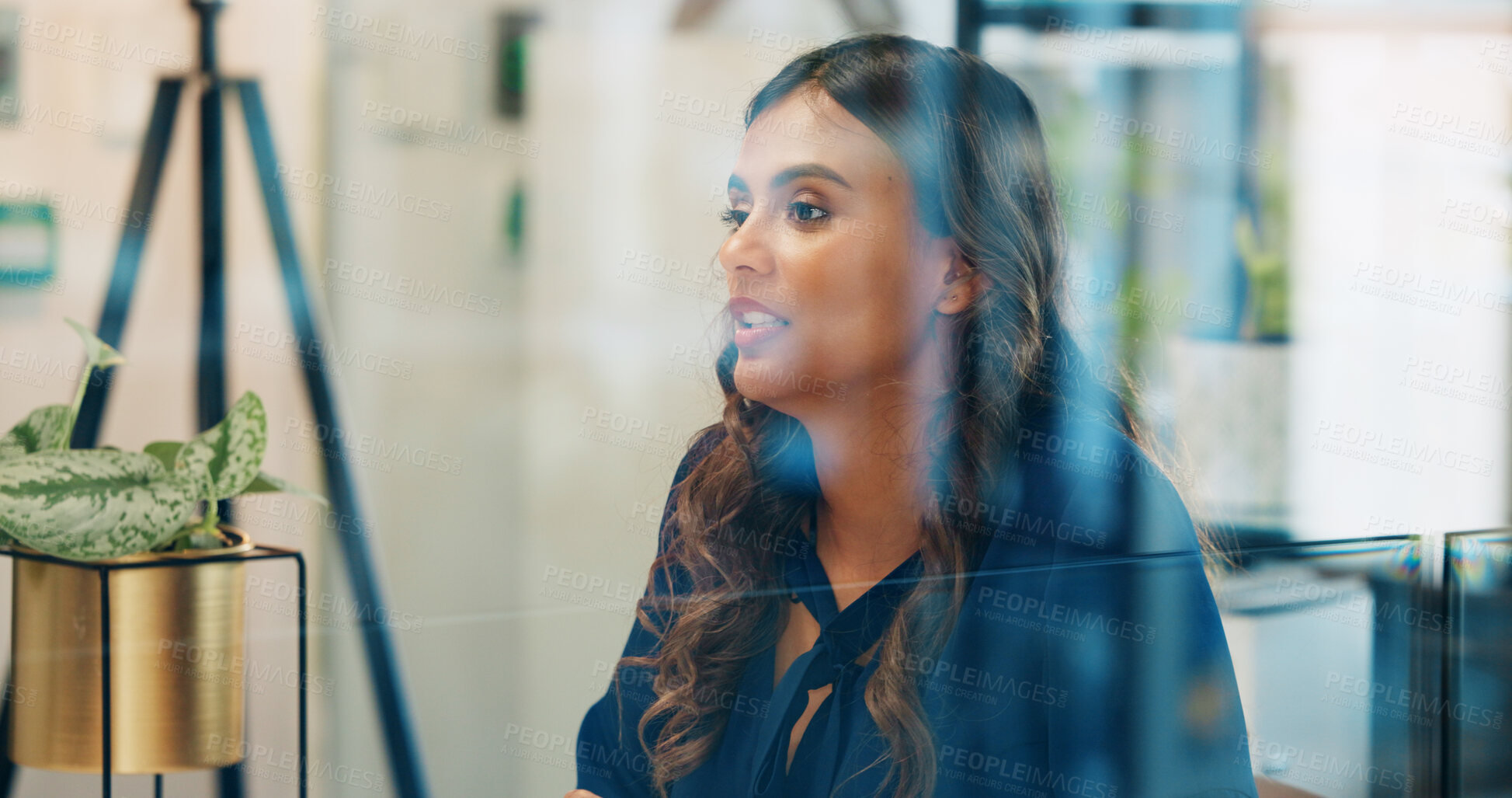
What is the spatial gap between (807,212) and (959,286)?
153 millimetres

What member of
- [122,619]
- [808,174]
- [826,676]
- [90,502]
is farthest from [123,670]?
[808,174]

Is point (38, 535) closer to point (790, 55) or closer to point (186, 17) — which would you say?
point (186, 17)

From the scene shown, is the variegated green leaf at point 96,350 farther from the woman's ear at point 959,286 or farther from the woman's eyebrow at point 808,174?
the woman's ear at point 959,286

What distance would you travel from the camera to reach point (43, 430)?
913 mm

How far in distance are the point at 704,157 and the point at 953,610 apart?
0.61 metres

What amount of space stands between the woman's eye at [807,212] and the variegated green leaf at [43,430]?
2.00 ft

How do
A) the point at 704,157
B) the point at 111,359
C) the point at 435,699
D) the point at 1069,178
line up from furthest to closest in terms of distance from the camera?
the point at 1069,178
the point at 704,157
the point at 435,699
the point at 111,359

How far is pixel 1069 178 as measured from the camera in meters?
1.41

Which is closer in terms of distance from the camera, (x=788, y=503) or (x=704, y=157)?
(x=788, y=503)

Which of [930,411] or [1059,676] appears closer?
[1059,676]

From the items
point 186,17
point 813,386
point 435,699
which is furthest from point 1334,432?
point 186,17

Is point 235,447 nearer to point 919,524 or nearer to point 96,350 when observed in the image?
point 96,350

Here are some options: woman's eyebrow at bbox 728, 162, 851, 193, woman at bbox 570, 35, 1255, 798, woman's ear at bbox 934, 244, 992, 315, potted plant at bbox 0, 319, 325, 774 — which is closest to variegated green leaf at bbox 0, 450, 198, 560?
potted plant at bbox 0, 319, 325, 774

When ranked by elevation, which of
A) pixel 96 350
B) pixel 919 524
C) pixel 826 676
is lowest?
pixel 826 676
